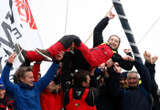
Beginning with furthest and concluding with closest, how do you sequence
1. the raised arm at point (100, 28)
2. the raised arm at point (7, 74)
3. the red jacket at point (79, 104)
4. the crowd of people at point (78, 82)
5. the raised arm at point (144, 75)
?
the raised arm at point (100, 28), the raised arm at point (144, 75), the red jacket at point (79, 104), the crowd of people at point (78, 82), the raised arm at point (7, 74)

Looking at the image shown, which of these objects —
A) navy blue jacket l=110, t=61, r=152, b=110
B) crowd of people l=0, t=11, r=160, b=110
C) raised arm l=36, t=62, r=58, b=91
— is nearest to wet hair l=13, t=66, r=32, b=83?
crowd of people l=0, t=11, r=160, b=110

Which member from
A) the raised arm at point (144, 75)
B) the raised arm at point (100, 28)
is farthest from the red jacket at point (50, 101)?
the raised arm at point (100, 28)

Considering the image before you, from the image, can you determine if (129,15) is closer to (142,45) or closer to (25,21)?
(142,45)

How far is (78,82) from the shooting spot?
3.58 m

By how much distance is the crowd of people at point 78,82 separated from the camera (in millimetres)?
3350

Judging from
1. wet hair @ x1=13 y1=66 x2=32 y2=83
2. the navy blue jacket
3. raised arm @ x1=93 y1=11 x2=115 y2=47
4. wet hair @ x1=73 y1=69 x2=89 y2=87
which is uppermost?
raised arm @ x1=93 y1=11 x2=115 y2=47

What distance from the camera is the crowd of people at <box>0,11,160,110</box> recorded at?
3.35 meters

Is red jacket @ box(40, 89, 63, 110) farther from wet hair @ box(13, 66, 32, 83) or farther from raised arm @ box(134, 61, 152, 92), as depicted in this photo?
raised arm @ box(134, 61, 152, 92)

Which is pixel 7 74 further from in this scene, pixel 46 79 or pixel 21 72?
pixel 46 79

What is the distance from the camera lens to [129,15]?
539 cm

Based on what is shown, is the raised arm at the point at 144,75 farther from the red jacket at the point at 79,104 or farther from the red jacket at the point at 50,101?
the red jacket at the point at 50,101

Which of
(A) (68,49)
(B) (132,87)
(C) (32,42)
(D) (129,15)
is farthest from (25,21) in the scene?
(D) (129,15)

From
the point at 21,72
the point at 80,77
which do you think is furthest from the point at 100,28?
the point at 21,72

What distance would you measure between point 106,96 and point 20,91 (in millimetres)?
747
